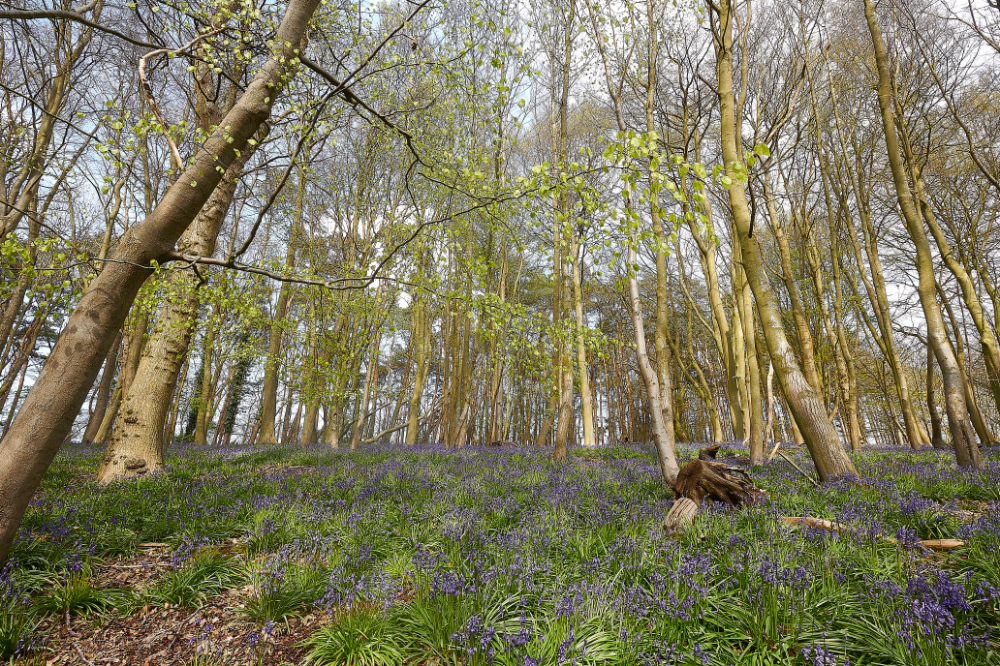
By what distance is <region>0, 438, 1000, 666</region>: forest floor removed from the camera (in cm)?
242

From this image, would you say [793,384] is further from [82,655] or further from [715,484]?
[82,655]

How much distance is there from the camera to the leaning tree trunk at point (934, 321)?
255 inches

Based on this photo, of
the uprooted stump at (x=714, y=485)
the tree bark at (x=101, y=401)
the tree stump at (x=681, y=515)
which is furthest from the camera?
the tree bark at (x=101, y=401)

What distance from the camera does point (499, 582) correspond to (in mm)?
3104

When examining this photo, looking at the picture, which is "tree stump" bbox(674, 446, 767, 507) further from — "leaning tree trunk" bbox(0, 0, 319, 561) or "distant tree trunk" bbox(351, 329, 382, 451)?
"distant tree trunk" bbox(351, 329, 382, 451)

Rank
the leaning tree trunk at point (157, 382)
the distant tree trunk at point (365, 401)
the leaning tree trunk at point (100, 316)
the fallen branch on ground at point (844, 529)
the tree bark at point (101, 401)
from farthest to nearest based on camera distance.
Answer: the tree bark at point (101, 401) → the distant tree trunk at point (365, 401) → the leaning tree trunk at point (157, 382) → the fallen branch on ground at point (844, 529) → the leaning tree trunk at point (100, 316)

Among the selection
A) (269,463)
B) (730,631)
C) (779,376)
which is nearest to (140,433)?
(269,463)

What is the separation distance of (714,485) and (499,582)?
359 centimetres

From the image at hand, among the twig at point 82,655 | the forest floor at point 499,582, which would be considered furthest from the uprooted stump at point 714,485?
the twig at point 82,655

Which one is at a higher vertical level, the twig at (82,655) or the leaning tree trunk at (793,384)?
the leaning tree trunk at (793,384)

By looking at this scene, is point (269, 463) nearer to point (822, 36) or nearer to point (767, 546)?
point (767, 546)

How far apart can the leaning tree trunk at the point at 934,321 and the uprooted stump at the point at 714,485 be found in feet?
12.1

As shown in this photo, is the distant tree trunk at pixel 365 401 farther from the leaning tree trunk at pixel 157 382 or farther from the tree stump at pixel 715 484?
the tree stump at pixel 715 484

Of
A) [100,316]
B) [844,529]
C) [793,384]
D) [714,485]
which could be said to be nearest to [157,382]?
[100,316]
